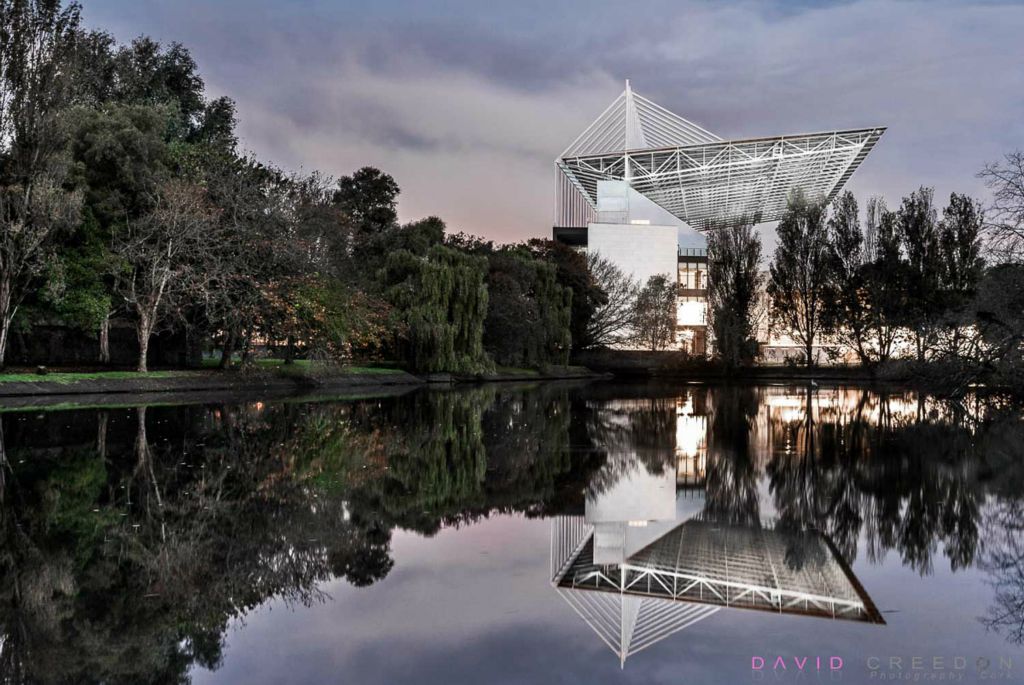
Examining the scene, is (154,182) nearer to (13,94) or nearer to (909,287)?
(13,94)

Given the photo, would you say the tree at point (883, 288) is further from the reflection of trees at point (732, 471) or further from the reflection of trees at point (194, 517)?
the reflection of trees at point (194, 517)

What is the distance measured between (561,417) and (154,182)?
693 inches

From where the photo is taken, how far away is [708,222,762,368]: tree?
49.1 metres

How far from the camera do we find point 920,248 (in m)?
46.8

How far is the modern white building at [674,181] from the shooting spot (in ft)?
174

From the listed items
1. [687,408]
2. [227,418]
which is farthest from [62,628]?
[687,408]

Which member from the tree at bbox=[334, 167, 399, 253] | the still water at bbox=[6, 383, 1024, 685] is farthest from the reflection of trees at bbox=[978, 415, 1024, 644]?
the tree at bbox=[334, 167, 399, 253]

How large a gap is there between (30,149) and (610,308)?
122 feet

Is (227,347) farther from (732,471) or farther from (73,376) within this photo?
(732,471)

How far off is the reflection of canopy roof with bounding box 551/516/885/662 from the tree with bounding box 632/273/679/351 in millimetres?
48780

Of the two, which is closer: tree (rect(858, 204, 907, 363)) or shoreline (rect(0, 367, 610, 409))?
shoreline (rect(0, 367, 610, 409))

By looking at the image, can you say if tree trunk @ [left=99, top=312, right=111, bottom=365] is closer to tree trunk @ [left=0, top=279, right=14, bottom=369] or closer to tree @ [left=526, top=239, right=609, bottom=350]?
tree trunk @ [left=0, top=279, right=14, bottom=369]

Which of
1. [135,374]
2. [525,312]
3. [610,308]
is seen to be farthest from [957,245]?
[135,374]

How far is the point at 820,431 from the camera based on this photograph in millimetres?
15820
